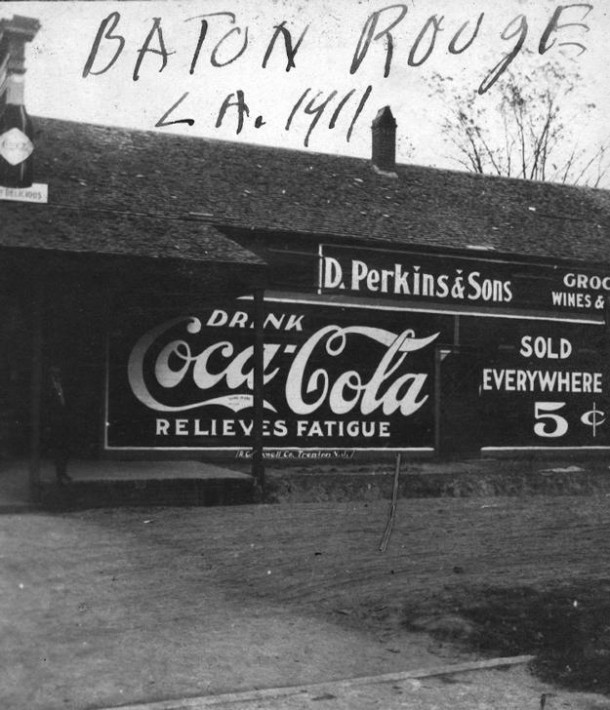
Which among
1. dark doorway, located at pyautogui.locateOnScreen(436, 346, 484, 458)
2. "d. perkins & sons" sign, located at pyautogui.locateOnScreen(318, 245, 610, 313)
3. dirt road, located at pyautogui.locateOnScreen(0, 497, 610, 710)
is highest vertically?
"d. perkins & sons" sign, located at pyautogui.locateOnScreen(318, 245, 610, 313)

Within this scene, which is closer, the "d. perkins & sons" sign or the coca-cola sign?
the coca-cola sign

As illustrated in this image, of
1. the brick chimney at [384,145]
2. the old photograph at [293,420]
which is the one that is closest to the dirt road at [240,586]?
the old photograph at [293,420]

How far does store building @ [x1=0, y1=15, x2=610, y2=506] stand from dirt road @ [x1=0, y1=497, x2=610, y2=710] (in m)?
2.68

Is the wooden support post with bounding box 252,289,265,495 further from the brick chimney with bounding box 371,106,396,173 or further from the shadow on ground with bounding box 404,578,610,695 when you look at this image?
the brick chimney with bounding box 371,106,396,173

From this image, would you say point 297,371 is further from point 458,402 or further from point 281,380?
point 458,402

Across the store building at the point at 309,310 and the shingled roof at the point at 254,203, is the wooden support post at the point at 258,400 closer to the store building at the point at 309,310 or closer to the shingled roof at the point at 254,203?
the store building at the point at 309,310

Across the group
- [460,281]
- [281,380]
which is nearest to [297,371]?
[281,380]

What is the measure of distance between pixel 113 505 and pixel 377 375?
702 centimetres

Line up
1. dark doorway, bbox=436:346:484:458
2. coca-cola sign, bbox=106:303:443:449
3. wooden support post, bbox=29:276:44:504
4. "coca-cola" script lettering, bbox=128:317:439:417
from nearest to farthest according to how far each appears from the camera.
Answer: wooden support post, bbox=29:276:44:504 < coca-cola sign, bbox=106:303:443:449 < "coca-cola" script lettering, bbox=128:317:439:417 < dark doorway, bbox=436:346:484:458

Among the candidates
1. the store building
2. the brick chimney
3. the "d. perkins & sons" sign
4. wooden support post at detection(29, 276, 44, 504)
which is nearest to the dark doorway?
the store building

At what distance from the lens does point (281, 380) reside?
53.5ft

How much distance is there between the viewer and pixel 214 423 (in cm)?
1579

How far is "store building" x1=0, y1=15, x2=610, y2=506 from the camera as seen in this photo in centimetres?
1411

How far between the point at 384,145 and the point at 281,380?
6.08 m
